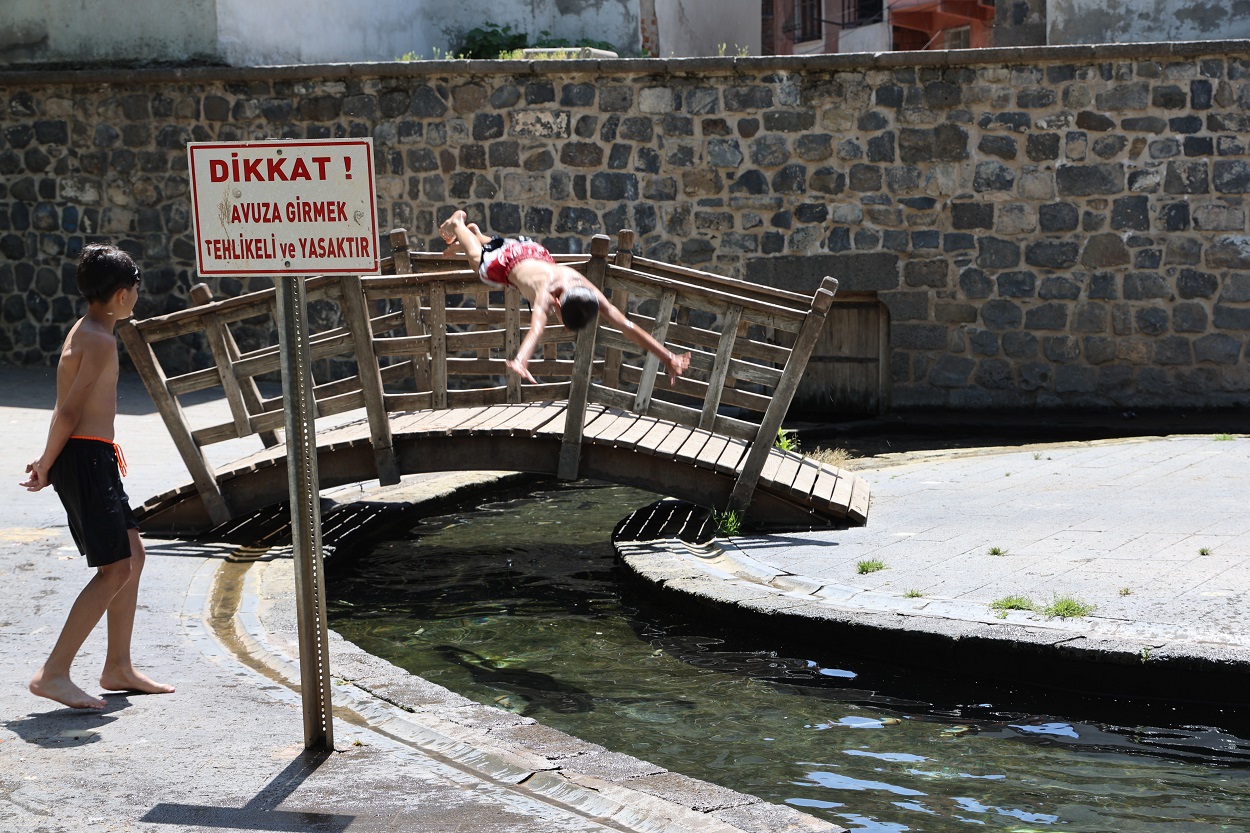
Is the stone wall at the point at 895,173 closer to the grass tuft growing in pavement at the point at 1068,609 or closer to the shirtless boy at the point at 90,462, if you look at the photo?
the grass tuft growing in pavement at the point at 1068,609

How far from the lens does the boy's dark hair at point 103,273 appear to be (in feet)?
16.4

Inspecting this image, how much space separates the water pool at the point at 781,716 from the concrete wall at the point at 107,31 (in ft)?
28.0

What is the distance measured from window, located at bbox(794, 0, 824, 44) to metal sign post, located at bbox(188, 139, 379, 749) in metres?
28.2

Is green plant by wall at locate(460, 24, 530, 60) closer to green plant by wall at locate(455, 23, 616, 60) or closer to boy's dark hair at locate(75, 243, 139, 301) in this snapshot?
green plant by wall at locate(455, 23, 616, 60)

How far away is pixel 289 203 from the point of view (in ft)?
14.4

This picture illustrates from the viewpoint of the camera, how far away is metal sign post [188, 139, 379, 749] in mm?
4363

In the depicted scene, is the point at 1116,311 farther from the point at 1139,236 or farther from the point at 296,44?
the point at 296,44

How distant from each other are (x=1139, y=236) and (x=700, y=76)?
4.35 m

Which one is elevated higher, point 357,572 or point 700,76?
point 700,76

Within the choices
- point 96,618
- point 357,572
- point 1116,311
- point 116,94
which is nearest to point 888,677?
point 96,618

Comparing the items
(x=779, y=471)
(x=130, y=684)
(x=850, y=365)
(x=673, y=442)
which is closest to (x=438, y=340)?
(x=673, y=442)

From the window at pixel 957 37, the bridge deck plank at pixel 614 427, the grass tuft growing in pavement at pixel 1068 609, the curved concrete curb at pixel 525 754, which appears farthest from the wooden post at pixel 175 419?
the window at pixel 957 37

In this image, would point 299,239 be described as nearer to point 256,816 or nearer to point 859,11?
point 256,816

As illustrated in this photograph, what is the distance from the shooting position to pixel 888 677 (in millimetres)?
5996
